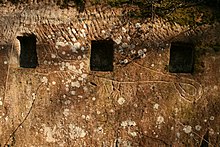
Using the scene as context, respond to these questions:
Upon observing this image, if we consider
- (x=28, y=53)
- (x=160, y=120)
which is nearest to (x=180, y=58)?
(x=160, y=120)

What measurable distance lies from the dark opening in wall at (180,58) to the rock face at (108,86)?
0.31ft

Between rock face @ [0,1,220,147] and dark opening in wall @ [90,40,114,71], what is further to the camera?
dark opening in wall @ [90,40,114,71]

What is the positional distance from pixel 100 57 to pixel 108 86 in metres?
0.35

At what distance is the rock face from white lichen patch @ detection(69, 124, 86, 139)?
1 cm

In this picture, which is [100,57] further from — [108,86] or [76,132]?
[76,132]

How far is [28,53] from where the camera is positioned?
4434 millimetres

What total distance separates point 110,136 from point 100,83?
60 centimetres

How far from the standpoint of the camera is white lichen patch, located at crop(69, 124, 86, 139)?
14.0 ft

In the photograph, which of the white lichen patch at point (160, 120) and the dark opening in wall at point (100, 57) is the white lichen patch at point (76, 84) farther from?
the white lichen patch at point (160, 120)

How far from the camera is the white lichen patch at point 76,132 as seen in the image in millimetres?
4273

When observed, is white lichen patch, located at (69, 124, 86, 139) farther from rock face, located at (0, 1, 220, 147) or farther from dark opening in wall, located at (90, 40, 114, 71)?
dark opening in wall, located at (90, 40, 114, 71)

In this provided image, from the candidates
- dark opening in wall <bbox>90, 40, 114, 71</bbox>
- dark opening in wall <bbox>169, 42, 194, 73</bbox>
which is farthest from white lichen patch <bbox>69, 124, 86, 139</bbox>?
dark opening in wall <bbox>169, 42, 194, 73</bbox>

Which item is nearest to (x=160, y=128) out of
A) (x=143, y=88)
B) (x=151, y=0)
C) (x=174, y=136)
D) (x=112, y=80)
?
(x=174, y=136)

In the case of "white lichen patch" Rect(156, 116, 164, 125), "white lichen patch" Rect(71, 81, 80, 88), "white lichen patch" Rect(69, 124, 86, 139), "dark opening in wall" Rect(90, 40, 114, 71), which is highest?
"dark opening in wall" Rect(90, 40, 114, 71)
